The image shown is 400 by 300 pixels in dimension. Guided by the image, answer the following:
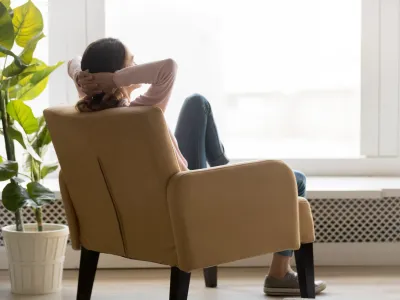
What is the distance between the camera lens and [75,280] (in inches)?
136

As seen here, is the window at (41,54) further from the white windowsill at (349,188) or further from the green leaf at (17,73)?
the green leaf at (17,73)

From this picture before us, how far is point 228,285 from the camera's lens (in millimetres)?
3338

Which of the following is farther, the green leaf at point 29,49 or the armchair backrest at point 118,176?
the green leaf at point 29,49

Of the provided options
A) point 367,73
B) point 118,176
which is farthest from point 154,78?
point 367,73

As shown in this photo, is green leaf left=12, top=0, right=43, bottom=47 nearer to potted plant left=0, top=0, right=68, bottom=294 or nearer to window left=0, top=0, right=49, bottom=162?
potted plant left=0, top=0, right=68, bottom=294

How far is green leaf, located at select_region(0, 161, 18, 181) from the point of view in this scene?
3012mm

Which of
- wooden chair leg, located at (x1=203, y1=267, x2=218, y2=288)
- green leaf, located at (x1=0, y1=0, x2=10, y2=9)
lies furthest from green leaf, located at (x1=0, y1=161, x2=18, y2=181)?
wooden chair leg, located at (x1=203, y1=267, x2=218, y2=288)

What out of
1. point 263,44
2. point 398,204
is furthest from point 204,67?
point 398,204

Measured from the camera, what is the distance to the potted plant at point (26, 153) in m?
3.05

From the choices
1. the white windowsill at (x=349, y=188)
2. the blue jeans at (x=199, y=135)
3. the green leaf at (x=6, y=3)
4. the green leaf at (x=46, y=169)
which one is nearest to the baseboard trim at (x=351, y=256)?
the white windowsill at (x=349, y=188)

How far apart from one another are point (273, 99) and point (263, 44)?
279 millimetres

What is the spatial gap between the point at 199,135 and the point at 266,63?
1307mm

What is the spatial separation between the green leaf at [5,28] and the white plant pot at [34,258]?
2.36 ft

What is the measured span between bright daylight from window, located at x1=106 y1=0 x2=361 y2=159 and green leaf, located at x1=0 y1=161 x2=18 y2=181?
1225 mm
